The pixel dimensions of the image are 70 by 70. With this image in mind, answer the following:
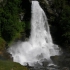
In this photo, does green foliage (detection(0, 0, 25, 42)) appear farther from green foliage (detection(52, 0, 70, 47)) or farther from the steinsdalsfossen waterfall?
green foliage (detection(52, 0, 70, 47))

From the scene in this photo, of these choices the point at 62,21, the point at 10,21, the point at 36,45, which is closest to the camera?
the point at 10,21

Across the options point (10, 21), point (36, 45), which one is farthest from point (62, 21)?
point (10, 21)

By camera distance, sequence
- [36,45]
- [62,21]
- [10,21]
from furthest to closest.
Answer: [62,21] < [36,45] < [10,21]

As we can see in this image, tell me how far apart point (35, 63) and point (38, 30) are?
1475cm

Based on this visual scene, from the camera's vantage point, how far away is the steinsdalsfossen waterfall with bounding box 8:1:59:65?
3942cm

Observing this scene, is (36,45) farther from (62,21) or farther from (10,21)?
(62,21)

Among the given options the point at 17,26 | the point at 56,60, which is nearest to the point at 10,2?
the point at 17,26

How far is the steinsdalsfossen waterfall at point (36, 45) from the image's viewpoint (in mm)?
39422

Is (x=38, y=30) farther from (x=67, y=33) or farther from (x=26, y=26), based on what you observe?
(x=67, y=33)

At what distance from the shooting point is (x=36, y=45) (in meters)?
46.9

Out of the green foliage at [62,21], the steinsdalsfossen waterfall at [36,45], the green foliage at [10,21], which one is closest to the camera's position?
the steinsdalsfossen waterfall at [36,45]

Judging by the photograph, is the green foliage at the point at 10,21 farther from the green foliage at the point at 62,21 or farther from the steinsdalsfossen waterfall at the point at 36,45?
the green foliage at the point at 62,21

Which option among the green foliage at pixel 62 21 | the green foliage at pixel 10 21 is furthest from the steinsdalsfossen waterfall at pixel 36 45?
the green foliage at pixel 10 21

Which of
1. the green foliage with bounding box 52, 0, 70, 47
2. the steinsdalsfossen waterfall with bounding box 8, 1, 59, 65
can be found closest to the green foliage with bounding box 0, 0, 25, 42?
the steinsdalsfossen waterfall with bounding box 8, 1, 59, 65
